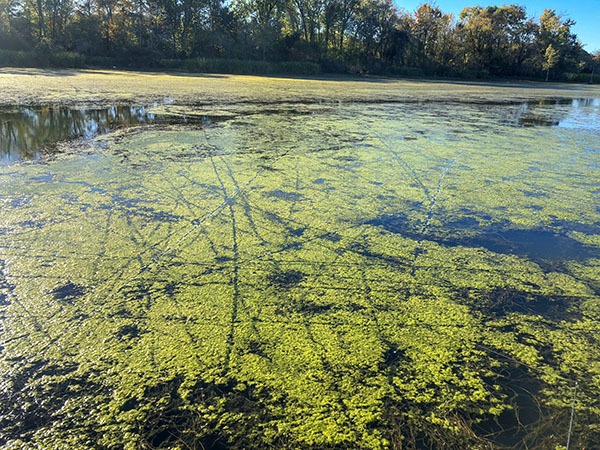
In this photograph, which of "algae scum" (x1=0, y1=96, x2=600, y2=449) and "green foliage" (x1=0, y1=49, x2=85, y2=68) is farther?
"green foliage" (x1=0, y1=49, x2=85, y2=68)

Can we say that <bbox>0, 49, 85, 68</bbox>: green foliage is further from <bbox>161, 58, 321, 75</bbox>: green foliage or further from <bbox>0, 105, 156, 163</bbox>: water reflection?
<bbox>0, 105, 156, 163</bbox>: water reflection

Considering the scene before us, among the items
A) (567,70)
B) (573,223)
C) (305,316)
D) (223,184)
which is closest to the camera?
(305,316)

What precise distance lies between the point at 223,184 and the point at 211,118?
132 inches

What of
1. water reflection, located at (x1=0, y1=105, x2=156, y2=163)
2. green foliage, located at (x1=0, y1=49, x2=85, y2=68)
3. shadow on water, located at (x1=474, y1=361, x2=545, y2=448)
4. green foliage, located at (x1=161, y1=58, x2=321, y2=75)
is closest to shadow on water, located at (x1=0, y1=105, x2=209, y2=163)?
water reflection, located at (x1=0, y1=105, x2=156, y2=163)

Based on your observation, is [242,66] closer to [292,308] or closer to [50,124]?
[50,124]

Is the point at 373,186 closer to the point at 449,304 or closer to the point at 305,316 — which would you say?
the point at 449,304

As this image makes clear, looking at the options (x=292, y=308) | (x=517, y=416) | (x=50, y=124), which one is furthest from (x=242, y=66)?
(x=517, y=416)

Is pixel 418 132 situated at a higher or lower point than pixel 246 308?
higher

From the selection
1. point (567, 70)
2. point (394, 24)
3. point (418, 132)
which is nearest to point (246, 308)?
point (418, 132)

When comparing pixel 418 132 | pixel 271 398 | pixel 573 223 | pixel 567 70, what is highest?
pixel 567 70

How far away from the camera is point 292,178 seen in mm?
3311

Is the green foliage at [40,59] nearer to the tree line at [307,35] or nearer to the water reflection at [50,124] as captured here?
the tree line at [307,35]

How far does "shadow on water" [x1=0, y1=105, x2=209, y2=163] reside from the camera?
396 cm

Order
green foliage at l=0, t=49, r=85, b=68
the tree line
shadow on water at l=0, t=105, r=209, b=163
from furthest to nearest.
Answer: the tree line → green foliage at l=0, t=49, r=85, b=68 → shadow on water at l=0, t=105, r=209, b=163
